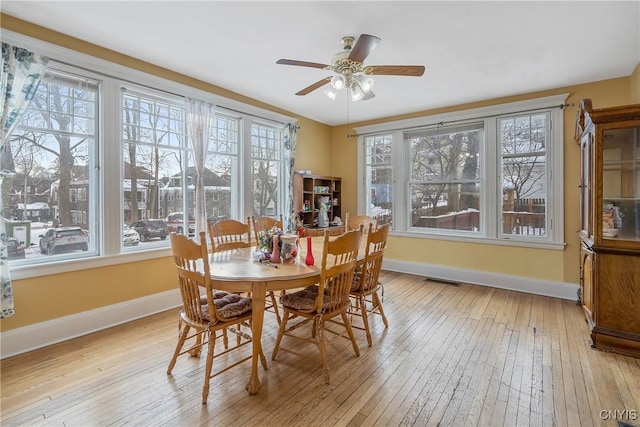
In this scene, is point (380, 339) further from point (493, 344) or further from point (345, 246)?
point (345, 246)

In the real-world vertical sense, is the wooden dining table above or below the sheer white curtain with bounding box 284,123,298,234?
below

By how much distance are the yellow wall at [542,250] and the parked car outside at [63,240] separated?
14.4 ft

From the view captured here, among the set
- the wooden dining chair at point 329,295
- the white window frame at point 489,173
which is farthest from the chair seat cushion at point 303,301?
the white window frame at point 489,173

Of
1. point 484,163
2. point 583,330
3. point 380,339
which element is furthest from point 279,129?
point 583,330

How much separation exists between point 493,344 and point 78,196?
4.08m

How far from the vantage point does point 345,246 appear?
2.15 metres

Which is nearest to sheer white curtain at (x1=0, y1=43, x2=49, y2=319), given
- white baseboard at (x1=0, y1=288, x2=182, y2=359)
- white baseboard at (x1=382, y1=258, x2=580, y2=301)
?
white baseboard at (x1=0, y1=288, x2=182, y2=359)

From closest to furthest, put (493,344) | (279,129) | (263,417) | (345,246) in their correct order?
(263,417), (345,246), (493,344), (279,129)

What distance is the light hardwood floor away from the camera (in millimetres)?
1786

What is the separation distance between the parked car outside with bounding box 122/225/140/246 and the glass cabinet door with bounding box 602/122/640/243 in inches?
179

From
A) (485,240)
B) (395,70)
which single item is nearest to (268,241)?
(395,70)

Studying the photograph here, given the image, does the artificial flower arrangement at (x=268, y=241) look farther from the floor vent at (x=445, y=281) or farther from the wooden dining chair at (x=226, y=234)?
the floor vent at (x=445, y=281)

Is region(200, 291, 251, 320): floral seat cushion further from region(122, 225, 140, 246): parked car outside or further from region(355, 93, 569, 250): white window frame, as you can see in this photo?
region(355, 93, 569, 250): white window frame

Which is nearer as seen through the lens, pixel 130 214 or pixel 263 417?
pixel 263 417
